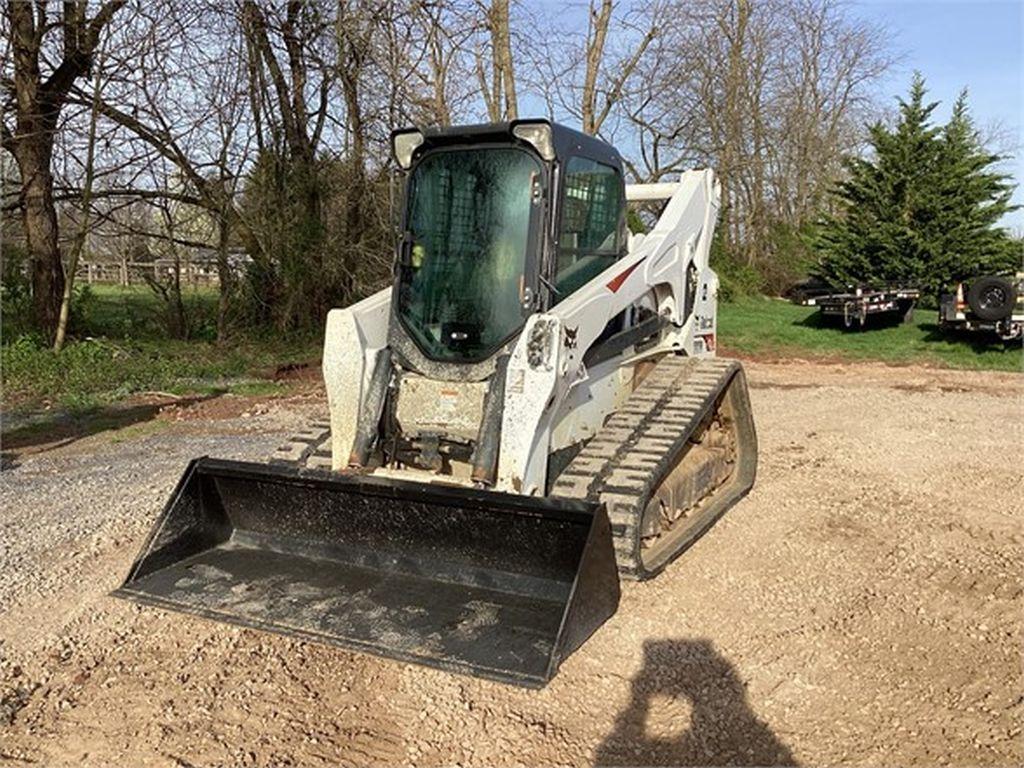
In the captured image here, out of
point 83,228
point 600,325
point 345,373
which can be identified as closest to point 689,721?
point 600,325

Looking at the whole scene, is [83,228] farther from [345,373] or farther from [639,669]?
[639,669]

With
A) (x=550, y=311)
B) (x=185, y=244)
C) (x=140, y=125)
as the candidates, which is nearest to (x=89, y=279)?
(x=185, y=244)

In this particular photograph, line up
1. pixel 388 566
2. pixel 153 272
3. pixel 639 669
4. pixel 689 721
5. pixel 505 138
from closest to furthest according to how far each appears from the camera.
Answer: pixel 689 721 < pixel 639 669 < pixel 388 566 < pixel 505 138 < pixel 153 272

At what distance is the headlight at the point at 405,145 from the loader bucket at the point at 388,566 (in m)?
1.91

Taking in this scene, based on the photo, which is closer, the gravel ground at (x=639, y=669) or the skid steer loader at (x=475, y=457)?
the gravel ground at (x=639, y=669)

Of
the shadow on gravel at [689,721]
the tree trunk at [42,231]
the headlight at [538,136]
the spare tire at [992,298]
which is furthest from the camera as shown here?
the spare tire at [992,298]

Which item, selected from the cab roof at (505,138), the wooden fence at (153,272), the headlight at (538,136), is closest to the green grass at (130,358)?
the wooden fence at (153,272)

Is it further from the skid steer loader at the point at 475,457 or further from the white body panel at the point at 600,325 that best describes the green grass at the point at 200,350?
the white body panel at the point at 600,325

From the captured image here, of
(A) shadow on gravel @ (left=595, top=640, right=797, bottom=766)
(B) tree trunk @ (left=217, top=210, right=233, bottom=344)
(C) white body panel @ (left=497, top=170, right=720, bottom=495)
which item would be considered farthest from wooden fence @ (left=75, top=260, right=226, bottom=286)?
(A) shadow on gravel @ (left=595, top=640, right=797, bottom=766)

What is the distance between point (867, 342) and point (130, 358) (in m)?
12.2

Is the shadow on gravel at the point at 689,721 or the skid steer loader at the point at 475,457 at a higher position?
the skid steer loader at the point at 475,457

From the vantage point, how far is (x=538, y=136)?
4.62 meters

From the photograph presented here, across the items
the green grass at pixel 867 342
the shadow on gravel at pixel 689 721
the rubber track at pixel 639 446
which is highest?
the rubber track at pixel 639 446

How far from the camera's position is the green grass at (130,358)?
10.9 meters
